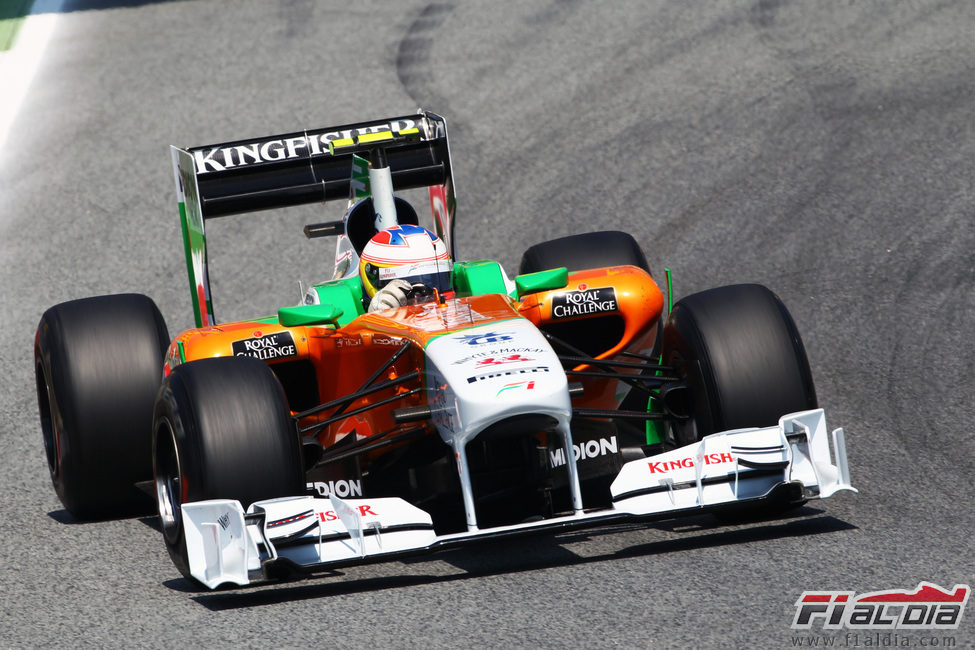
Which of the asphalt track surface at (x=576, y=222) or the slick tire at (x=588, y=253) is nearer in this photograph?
the asphalt track surface at (x=576, y=222)

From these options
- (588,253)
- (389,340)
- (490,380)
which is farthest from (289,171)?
(490,380)

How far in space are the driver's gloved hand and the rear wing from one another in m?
1.46

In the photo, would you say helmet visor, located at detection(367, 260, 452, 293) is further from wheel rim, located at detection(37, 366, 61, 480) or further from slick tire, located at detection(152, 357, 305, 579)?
wheel rim, located at detection(37, 366, 61, 480)

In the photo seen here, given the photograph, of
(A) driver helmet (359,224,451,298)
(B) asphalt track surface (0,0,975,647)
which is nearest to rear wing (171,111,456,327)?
(A) driver helmet (359,224,451,298)

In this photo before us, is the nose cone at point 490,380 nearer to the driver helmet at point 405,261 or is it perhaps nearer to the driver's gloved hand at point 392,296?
the driver's gloved hand at point 392,296

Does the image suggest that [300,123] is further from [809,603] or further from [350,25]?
[809,603]

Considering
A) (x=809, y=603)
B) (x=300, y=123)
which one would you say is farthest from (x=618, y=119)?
(x=809, y=603)

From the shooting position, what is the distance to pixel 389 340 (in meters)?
7.18

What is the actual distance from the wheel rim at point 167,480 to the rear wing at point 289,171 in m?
2.23

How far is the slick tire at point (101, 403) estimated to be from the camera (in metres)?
7.80

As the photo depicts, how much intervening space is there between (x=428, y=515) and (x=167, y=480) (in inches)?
59.7

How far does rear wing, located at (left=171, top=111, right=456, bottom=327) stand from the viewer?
353 inches

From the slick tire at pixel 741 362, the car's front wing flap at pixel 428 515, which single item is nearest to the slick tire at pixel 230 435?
the car's front wing flap at pixel 428 515

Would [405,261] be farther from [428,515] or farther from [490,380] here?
[428,515]
